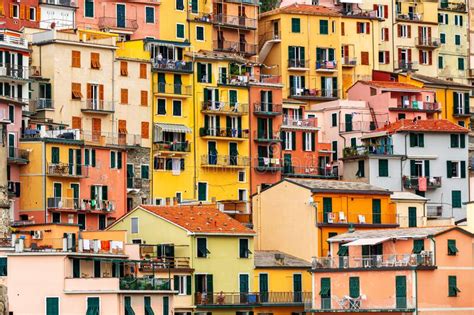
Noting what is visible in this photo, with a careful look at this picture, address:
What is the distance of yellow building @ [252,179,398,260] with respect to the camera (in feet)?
368

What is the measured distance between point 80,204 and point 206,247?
996cm

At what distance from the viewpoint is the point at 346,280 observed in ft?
334

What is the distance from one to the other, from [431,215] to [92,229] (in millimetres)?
25357

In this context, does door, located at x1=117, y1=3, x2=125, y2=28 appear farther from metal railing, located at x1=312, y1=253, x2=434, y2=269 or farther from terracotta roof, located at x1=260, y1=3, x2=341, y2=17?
metal railing, located at x1=312, y1=253, x2=434, y2=269

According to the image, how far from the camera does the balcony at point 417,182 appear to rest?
127m

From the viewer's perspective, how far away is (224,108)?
125 m

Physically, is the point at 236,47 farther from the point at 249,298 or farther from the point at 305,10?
the point at 249,298

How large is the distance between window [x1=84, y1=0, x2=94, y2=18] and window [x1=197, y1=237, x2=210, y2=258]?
88.9 feet

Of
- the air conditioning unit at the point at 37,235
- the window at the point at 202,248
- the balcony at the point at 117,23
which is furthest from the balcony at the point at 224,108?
the air conditioning unit at the point at 37,235

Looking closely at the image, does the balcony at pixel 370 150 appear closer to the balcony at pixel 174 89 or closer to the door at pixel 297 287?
the balcony at pixel 174 89

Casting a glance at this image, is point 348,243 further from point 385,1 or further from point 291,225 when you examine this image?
point 385,1

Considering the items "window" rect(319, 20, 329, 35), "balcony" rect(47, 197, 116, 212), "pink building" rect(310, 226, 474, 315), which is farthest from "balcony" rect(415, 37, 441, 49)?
"pink building" rect(310, 226, 474, 315)

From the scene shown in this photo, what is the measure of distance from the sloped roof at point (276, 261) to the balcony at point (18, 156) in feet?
48.1

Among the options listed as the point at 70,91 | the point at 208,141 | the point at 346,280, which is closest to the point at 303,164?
the point at 208,141
